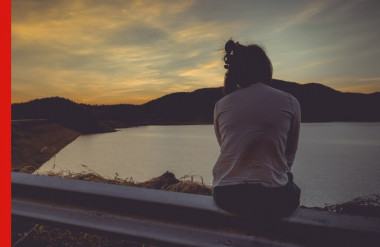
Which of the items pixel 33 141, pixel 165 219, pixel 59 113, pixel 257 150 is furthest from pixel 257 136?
pixel 59 113

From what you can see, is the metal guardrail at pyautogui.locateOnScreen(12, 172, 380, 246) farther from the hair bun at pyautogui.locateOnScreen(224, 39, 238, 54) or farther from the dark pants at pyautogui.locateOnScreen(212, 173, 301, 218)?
the hair bun at pyautogui.locateOnScreen(224, 39, 238, 54)

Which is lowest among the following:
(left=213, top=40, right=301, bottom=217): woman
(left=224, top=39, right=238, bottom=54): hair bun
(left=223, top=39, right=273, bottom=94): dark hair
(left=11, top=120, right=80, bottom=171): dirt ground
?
(left=11, top=120, right=80, bottom=171): dirt ground

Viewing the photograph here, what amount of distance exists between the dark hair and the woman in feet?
0.46

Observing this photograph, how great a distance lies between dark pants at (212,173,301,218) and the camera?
1.86 m

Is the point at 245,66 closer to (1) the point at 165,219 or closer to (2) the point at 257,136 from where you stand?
(2) the point at 257,136

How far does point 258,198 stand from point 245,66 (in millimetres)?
933

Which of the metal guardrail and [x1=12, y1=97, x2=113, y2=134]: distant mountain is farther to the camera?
[x1=12, y1=97, x2=113, y2=134]: distant mountain

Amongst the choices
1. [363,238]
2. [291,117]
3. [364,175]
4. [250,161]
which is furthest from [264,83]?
[364,175]

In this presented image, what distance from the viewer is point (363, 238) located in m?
1.43

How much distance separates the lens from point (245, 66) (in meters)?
2.31

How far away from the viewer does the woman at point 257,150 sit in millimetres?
1918

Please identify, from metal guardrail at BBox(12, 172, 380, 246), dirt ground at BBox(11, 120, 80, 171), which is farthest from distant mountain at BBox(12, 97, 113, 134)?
metal guardrail at BBox(12, 172, 380, 246)

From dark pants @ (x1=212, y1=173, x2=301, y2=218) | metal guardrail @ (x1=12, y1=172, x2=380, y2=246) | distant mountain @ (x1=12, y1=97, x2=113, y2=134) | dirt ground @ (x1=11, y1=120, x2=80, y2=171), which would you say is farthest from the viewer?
distant mountain @ (x1=12, y1=97, x2=113, y2=134)

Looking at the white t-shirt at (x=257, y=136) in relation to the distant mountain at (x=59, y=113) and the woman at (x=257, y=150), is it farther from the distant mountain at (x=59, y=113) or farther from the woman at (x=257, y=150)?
the distant mountain at (x=59, y=113)
